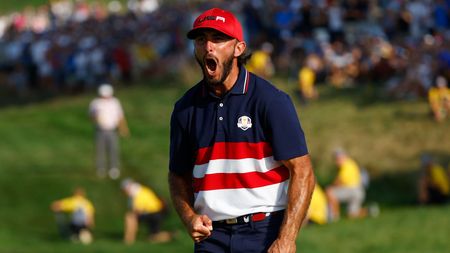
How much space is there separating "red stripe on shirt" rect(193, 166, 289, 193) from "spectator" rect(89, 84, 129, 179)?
16.9m

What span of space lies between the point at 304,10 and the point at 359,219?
10745 mm

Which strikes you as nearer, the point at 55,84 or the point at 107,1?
the point at 55,84

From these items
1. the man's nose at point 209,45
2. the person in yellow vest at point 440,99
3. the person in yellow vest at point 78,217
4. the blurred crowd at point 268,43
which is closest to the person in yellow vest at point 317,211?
the person in yellow vest at point 78,217

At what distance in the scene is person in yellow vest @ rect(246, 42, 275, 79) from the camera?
2683 cm

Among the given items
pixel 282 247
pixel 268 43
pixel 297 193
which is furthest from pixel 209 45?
pixel 268 43

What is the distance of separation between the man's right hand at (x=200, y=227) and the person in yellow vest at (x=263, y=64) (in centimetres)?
2084

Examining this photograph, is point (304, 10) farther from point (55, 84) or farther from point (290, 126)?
point (290, 126)

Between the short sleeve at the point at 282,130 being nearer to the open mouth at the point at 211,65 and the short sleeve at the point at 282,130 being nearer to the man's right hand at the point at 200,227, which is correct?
the open mouth at the point at 211,65

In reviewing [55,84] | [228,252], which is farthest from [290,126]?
[55,84]

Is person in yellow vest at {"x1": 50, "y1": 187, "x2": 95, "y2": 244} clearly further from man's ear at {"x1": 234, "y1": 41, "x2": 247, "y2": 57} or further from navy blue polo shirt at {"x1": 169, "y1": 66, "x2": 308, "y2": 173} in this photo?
man's ear at {"x1": 234, "y1": 41, "x2": 247, "y2": 57}

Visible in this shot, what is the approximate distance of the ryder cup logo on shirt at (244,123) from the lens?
566 centimetres

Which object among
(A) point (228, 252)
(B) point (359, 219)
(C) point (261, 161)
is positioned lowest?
(B) point (359, 219)

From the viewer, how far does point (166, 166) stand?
23.8 metres

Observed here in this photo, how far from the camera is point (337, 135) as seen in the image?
23.2 meters
